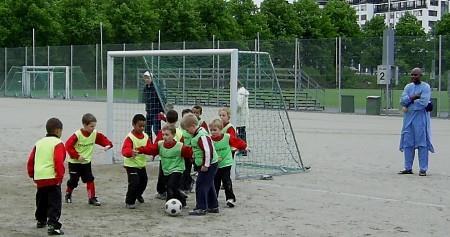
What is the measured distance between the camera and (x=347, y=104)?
35219mm

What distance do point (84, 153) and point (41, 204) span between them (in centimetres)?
180

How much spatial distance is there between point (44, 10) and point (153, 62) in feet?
136

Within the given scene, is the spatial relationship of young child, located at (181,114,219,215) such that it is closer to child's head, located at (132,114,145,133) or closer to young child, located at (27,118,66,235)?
child's head, located at (132,114,145,133)

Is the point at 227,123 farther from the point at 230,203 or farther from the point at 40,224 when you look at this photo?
the point at 40,224

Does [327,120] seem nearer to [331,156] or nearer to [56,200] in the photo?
[331,156]

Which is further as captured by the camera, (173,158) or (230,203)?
(230,203)

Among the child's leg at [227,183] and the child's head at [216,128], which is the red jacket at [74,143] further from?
the child's leg at [227,183]

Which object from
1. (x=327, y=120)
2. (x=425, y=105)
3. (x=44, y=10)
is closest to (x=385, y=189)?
(x=425, y=105)

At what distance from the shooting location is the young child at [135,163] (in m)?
9.51

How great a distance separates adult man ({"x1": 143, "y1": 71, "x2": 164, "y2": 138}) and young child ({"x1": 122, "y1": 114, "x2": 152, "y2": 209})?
4.73 meters

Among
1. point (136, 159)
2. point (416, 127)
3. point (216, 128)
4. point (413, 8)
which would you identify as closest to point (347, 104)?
point (416, 127)

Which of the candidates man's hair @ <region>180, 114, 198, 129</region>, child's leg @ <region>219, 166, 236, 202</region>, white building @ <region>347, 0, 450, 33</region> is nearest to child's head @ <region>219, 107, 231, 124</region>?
child's leg @ <region>219, 166, 236, 202</region>

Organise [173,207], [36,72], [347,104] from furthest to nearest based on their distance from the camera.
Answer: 1. [36,72]
2. [347,104]
3. [173,207]

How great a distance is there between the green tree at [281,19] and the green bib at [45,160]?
182ft
